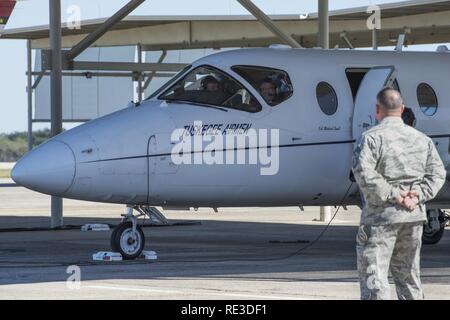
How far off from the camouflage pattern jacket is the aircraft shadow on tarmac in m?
4.30

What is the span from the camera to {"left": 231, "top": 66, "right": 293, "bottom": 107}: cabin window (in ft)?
60.8

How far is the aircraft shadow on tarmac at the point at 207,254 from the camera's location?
52.1ft

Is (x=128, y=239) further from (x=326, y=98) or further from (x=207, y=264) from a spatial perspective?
(x=326, y=98)

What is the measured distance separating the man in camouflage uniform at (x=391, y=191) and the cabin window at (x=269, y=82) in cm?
748

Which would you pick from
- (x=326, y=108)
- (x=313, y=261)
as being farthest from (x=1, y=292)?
(x=326, y=108)

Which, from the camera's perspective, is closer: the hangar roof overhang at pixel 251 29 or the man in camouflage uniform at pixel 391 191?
the man in camouflage uniform at pixel 391 191

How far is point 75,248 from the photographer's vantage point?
2034 cm

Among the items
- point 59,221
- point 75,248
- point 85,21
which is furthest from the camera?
point 85,21

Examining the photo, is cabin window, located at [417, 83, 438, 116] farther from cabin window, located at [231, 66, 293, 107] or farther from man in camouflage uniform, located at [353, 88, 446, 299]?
man in camouflage uniform, located at [353, 88, 446, 299]

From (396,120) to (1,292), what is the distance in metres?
4.73

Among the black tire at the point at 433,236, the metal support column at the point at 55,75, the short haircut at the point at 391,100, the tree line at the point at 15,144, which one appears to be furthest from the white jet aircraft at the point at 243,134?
the tree line at the point at 15,144

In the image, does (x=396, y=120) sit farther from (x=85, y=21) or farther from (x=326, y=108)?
(x=85, y=21)

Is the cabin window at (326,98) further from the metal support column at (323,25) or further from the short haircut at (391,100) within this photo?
the short haircut at (391,100)

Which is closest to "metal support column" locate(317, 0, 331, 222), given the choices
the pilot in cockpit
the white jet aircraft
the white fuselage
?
the white fuselage
